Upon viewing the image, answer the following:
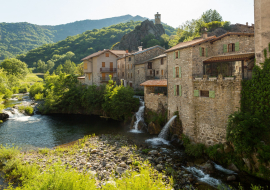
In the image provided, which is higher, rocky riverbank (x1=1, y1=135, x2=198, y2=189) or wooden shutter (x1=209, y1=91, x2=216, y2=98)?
wooden shutter (x1=209, y1=91, x2=216, y2=98)

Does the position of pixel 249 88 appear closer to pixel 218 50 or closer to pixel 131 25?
pixel 218 50

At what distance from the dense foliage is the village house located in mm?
9169

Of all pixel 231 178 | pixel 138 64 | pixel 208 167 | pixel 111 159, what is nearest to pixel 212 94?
pixel 208 167

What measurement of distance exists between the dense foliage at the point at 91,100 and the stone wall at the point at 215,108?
13.3 m

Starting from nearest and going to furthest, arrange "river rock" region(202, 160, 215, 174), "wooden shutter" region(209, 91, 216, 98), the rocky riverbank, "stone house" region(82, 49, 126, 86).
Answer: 1. the rocky riverbank
2. "river rock" region(202, 160, 215, 174)
3. "wooden shutter" region(209, 91, 216, 98)
4. "stone house" region(82, 49, 126, 86)

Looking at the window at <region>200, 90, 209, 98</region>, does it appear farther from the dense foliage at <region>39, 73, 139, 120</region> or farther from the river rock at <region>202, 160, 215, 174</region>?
the dense foliage at <region>39, 73, 139, 120</region>

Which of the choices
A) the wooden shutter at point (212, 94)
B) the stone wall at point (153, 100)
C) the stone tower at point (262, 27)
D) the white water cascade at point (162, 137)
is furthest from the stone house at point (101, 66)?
the stone tower at point (262, 27)

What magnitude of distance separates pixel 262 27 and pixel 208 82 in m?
5.76

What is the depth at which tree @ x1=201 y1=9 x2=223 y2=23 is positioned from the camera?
5781 centimetres

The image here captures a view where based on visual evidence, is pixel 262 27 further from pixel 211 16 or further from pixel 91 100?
pixel 211 16

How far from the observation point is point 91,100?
121 feet

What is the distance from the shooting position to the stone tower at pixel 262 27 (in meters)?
14.1

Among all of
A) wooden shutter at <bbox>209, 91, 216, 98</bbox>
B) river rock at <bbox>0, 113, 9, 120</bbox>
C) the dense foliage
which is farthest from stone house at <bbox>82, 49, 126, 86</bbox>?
wooden shutter at <bbox>209, 91, 216, 98</bbox>

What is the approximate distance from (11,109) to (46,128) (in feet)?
43.2
